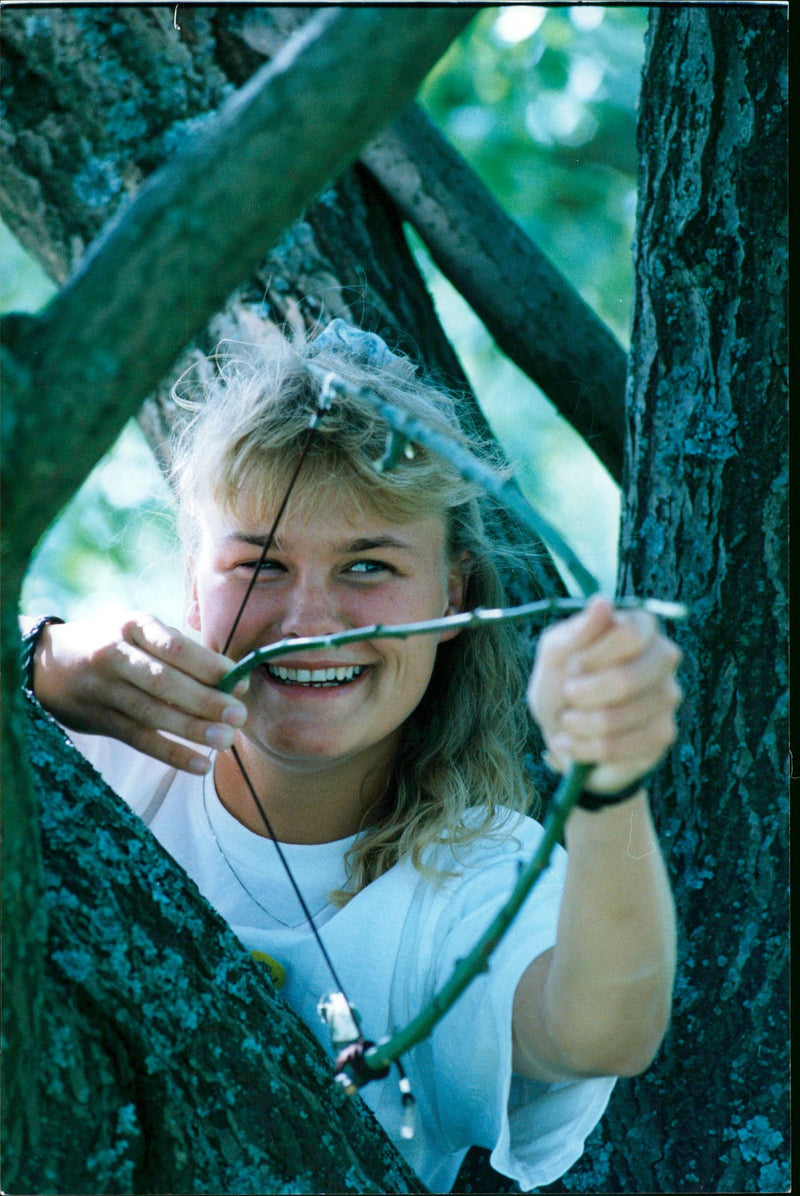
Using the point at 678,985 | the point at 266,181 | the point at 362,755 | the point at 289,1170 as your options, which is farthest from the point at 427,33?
the point at 678,985

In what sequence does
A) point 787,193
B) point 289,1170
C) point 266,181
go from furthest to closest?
point 787,193, point 289,1170, point 266,181

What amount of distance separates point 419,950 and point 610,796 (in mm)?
514

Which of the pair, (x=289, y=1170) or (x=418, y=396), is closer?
(x=289, y=1170)

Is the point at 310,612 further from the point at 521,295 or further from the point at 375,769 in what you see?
the point at 521,295

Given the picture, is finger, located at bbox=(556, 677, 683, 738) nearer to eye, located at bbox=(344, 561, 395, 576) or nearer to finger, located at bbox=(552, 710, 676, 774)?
finger, located at bbox=(552, 710, 676, 774)

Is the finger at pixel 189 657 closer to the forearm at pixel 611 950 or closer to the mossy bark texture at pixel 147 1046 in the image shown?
the mossy bark texture at pixel 147 1046

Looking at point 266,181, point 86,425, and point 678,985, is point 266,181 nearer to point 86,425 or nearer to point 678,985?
point 86,425

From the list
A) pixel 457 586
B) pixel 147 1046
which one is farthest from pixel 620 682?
pixel 457 586

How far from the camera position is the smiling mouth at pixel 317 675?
4.02ft

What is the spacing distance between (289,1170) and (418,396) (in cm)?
77

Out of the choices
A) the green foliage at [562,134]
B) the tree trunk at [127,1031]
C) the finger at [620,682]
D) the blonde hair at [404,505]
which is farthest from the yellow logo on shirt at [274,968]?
the green foliage at [562,134]

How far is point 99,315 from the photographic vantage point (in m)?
0.62

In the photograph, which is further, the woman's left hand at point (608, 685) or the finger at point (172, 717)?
the finger at point (172, 717)

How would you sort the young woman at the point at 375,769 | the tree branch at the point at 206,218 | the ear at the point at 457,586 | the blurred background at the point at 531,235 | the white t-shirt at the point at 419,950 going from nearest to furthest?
the tree branch at the point at 206,218 → the young woman at the point at 375,769 → the white t-shirt at the point at 419,950 → the ear at the point at 457,586 → the blurred background at the point at 531,235
